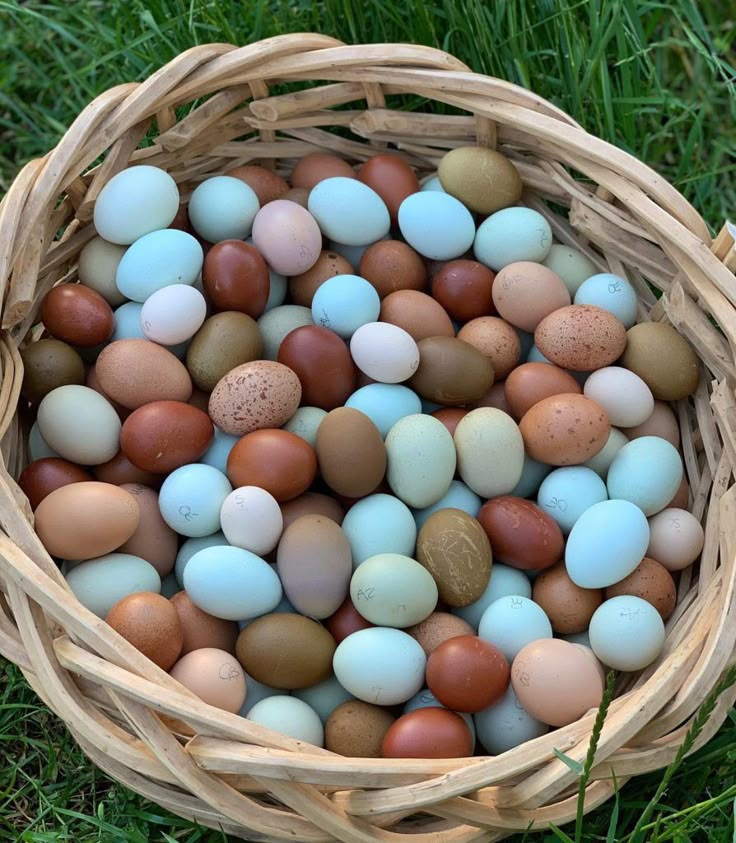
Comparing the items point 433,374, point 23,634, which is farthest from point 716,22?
point 23,634

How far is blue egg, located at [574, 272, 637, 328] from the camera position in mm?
1402

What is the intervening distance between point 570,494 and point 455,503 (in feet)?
0.46

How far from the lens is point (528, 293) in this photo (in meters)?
1.39

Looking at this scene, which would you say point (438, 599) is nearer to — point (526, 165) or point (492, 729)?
point (492, 729)

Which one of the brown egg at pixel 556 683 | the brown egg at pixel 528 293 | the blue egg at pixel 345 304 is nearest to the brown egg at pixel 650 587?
the brown egg at pixel 556 683

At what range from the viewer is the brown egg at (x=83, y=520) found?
1.18 m

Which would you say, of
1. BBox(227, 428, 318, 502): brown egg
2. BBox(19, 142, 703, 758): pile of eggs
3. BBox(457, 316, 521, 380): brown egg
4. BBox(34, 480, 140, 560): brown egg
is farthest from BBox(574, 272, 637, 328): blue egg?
BBox(34, 480, 140, 560): brown egg

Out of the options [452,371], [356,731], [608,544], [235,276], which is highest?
[235,276]

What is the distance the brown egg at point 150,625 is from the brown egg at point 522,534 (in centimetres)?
38

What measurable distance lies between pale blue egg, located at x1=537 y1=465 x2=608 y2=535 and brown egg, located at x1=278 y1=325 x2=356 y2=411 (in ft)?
0.94

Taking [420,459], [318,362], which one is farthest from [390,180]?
[420,459]

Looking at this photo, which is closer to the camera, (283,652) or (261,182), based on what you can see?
(283,652)

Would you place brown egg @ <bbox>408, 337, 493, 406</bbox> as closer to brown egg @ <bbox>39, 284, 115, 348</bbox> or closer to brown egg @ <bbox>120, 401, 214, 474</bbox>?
brown egg @ <bbox>120, 401, 214, 474</bbox>

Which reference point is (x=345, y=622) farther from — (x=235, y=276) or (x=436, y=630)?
(x=235, y=276)
